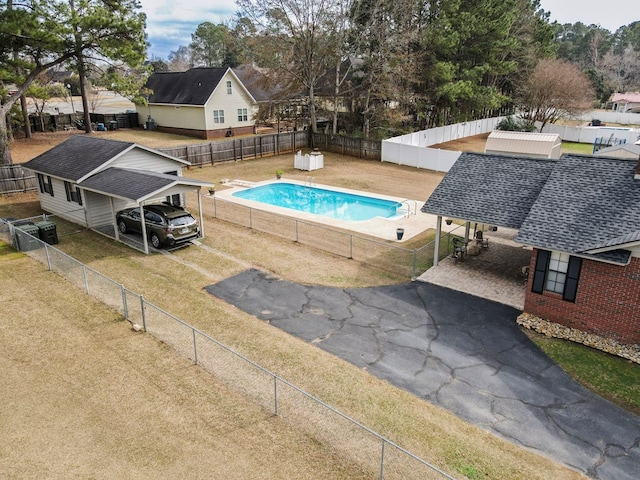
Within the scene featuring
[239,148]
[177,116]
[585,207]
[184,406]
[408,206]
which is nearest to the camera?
[184,406]

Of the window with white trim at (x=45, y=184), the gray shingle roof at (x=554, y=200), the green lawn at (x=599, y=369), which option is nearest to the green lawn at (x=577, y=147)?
the gray shingle roof at (x=554, y=200)

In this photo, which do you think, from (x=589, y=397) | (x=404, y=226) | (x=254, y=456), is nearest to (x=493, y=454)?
(x=589, y=397)

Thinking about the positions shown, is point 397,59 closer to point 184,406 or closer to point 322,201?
point 322,201

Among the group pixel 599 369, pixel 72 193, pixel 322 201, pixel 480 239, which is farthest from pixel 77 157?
pixel 599 369

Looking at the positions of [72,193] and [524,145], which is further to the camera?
[524,145]

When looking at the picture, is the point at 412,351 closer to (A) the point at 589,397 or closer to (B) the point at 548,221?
(A) the point at 589,397

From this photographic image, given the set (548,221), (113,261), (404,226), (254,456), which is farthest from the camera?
(404,226)
